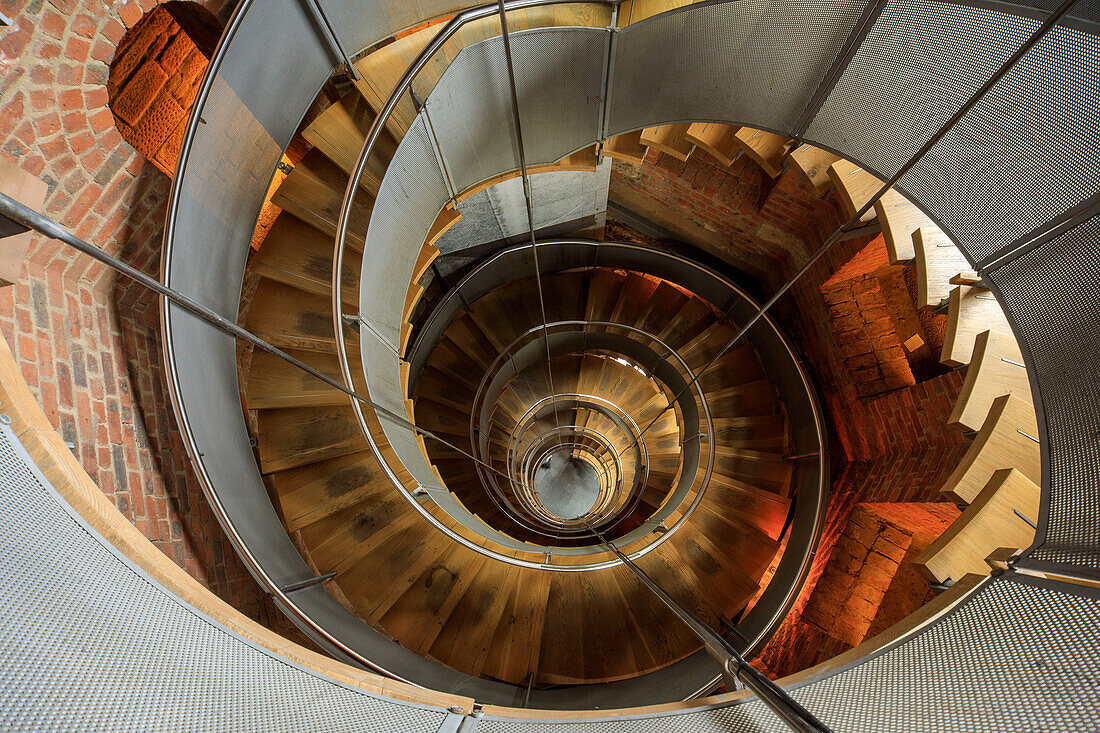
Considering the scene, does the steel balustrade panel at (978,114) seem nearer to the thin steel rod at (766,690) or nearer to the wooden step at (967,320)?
the wooden step at (967,320)

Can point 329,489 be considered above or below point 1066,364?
below

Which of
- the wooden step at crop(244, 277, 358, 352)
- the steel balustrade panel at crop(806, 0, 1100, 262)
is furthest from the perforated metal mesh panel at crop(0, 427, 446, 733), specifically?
the steel balustrade panel at crop(806, 0, 1100, 262)

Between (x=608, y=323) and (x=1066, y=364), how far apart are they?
18.2ft

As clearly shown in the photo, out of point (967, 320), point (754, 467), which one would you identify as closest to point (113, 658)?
point (967, 320)

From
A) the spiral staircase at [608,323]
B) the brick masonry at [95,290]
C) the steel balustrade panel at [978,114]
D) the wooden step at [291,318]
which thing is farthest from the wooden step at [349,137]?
the steel balustrade panel at [978,114]

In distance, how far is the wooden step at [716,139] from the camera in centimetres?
459

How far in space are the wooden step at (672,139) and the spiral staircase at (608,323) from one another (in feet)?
0.10

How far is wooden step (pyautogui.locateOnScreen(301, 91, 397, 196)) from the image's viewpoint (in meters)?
3.91

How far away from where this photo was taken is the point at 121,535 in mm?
1694

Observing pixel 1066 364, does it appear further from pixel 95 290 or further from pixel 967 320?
pixel 95 290

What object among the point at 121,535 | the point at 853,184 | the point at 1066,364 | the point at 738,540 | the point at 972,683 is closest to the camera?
the point at 972,683

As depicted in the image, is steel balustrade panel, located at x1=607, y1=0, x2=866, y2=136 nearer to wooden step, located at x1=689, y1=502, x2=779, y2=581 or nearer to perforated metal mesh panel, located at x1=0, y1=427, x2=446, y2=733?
perforated metal mesh panel, located at x1=0, y1=427, x2=446, y2=733

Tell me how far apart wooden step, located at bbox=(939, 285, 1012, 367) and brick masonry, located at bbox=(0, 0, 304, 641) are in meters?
5.70

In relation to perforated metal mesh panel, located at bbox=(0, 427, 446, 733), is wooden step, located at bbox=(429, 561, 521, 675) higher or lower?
lower
